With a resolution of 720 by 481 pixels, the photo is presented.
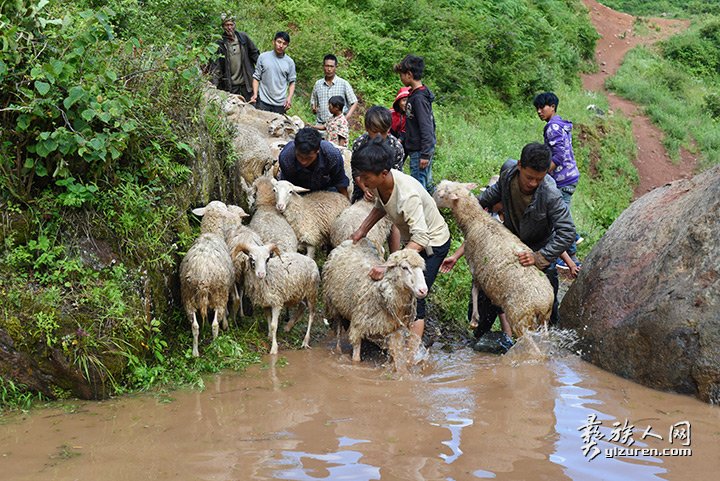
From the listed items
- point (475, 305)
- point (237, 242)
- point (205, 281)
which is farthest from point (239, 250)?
point (475, 305)

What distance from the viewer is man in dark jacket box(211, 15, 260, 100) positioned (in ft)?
41.0

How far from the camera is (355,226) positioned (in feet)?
26.2

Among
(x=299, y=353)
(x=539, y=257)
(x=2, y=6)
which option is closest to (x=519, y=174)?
(x=539, y=257)

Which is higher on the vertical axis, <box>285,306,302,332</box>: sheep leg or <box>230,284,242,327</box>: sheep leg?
<box>230,284,242,327</box>: sheep leg

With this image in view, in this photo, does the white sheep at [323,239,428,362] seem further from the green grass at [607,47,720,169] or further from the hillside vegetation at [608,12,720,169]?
the green grass at [607,47,720,169]

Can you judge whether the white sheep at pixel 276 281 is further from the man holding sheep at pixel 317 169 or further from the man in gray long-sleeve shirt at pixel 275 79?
the man in gray long-sleeve shirt at pixel 275 79

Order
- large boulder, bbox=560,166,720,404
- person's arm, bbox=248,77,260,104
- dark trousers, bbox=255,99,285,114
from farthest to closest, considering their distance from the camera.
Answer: dark trousers, bbox=255,99,285,114
person's arm, bbox=248,77,260,104
large boulder, bbox=560,166,720,404

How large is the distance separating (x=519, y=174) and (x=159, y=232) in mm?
3383

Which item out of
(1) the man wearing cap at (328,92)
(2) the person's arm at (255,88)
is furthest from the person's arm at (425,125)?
(2) the person's arm at (255,88)

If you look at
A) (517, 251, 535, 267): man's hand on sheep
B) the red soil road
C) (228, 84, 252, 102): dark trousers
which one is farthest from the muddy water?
the red soil road

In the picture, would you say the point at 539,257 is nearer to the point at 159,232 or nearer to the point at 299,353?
the point at 299,353

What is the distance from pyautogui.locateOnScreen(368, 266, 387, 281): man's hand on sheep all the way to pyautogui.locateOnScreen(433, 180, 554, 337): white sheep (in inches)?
45.9

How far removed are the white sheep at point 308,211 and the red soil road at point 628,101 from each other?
14.4 m

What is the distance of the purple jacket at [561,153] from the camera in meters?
8.96
